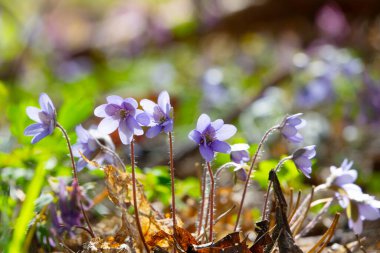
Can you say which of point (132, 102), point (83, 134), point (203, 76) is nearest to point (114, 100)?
point (132, 102)

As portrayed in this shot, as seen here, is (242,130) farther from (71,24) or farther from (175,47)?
(71,24)

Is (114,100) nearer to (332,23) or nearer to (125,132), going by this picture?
(125,132)

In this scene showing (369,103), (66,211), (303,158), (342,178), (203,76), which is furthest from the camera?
(203,76)

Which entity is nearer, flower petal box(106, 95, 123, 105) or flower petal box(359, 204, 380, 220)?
flower petal box(106, 95, 123, 105)

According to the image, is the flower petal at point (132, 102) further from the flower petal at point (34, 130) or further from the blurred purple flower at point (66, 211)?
the blurred purple flower at point (66, 211)

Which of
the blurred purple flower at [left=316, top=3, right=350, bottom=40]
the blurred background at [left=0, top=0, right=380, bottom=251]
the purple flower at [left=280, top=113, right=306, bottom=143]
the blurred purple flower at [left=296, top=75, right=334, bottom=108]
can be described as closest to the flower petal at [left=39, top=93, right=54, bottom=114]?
the blurred background at [left=0, top=0, right=380, bottom=251]

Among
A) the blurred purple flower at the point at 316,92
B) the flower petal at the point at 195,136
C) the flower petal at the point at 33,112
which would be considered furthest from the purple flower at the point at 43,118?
the blurred purple flower at the point at 316,92

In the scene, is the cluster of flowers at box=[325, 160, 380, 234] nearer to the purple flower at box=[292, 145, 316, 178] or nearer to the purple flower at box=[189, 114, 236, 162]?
the purple flower at box=[292, 145, 316, 178]
